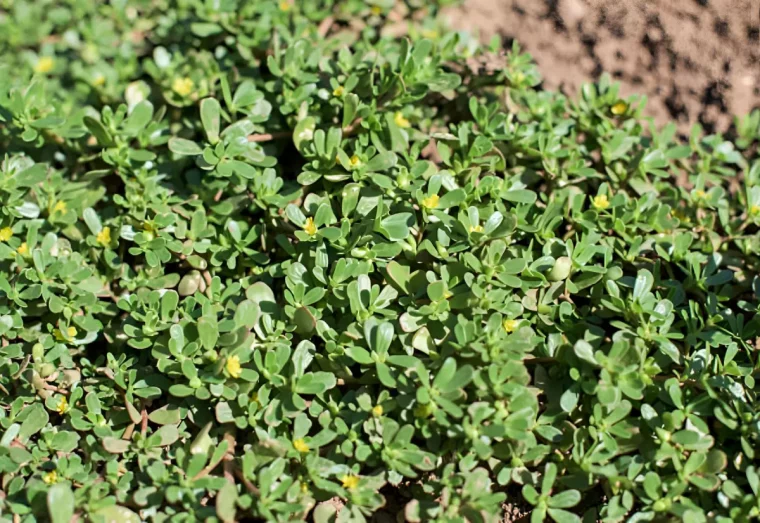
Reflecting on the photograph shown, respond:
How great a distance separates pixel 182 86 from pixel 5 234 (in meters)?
0.80

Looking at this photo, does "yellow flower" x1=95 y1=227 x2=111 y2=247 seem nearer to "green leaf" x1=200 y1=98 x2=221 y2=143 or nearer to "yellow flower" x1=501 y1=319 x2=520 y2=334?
"green leaf" x1=200 y1=98 x2=221 y2=143

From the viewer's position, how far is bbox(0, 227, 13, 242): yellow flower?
224 centimetres

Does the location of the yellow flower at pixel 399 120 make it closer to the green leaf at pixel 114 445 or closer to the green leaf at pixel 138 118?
the green leaf at pixel 138 118

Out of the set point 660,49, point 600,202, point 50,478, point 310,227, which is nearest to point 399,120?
point 310,227

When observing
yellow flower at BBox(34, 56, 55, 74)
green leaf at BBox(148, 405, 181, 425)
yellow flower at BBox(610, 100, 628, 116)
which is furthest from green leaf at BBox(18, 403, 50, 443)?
yellow flower at BBox(610, 100, 628, 116)

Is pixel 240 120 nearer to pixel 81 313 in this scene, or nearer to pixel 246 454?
pixel 81 313

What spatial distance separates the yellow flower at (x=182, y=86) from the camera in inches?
103

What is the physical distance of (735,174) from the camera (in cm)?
276

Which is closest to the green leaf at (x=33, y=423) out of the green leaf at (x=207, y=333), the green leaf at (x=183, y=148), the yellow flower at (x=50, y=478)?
the yellow flower at (x=50, y=478)

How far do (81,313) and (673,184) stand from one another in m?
2.19

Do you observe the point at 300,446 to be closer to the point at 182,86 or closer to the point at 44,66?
the point at 182,86

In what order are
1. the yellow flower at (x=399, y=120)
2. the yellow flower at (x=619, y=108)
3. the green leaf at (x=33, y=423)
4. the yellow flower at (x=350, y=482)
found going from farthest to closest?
the yellow flower at (x=619, y=108) → the yellow flower at (x=399, y=120) → the green leaf at (x=33, y=423) → the yellow flower at (x=350, y=482)

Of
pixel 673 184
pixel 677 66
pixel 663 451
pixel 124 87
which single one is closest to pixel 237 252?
pixel 124 87

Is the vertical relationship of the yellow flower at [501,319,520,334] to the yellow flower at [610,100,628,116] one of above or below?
below
